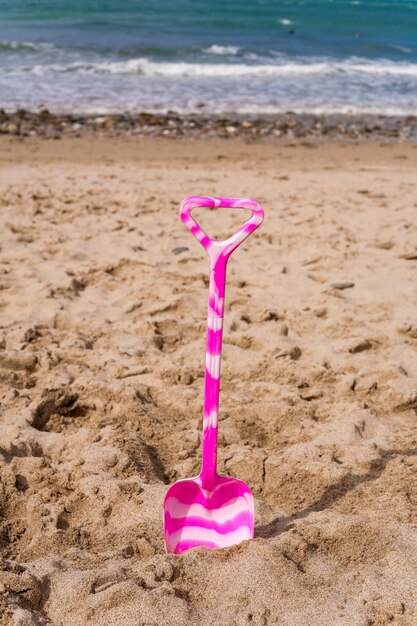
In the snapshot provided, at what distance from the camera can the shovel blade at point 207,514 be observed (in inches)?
81.4

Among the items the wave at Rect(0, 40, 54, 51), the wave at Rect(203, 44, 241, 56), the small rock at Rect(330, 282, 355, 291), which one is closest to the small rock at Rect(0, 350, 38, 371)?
the small rock at Rect(330, 282, 355, 291)

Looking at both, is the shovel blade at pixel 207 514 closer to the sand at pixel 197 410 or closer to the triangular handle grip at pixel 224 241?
the sand at pixel 197 410

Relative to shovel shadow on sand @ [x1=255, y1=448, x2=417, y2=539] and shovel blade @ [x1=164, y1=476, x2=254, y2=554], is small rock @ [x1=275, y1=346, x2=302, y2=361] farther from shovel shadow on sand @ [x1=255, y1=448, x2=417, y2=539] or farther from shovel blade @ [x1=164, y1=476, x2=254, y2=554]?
shovel blade @ [x1=164, y1=476, x2=254, y2=554]

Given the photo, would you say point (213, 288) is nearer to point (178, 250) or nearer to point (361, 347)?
point (361, 347)

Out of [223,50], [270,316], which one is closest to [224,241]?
[270,316]

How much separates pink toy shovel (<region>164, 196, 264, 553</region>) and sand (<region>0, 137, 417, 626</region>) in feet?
0.24

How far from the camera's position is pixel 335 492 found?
2.32m

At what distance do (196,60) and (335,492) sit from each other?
14.3 m

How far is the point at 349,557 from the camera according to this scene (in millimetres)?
1984

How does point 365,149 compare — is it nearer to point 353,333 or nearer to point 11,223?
point 11,223

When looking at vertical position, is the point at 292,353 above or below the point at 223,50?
above

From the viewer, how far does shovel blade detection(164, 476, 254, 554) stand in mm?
2068

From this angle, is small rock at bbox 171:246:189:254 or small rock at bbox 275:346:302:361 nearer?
small rock at bbox 275:346:302:361

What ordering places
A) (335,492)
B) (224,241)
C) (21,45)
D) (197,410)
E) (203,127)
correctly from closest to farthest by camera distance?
1. (224,241)
2. (335,492)
3. (197,410)
4. (203,127)
5. (21,45)
